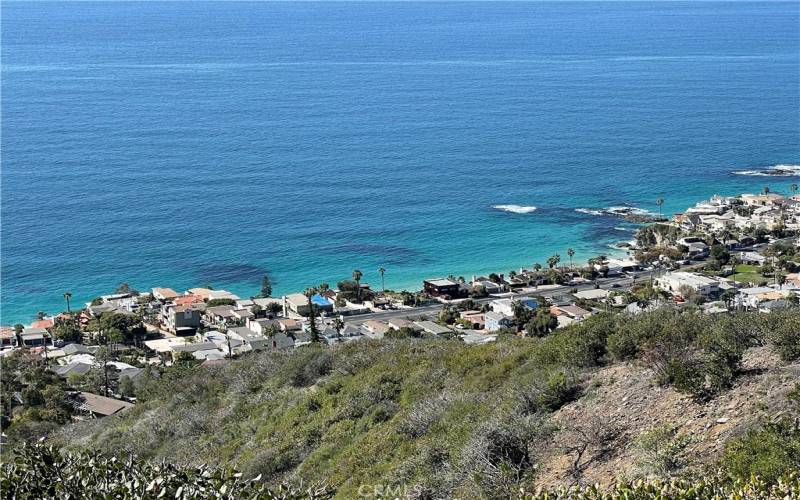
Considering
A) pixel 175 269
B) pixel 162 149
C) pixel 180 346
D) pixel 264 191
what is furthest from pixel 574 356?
pixel 162 149

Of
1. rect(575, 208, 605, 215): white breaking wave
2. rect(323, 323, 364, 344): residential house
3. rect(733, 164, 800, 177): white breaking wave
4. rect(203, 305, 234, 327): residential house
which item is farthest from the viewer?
rect(733, 164, 800, 177): white breaking wave

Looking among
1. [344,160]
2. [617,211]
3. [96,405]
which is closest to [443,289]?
[617,211]

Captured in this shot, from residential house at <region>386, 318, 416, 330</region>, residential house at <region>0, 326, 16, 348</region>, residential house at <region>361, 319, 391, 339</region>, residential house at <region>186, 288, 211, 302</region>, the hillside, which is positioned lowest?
residential house at <region>386, 318, 416, 330</region>

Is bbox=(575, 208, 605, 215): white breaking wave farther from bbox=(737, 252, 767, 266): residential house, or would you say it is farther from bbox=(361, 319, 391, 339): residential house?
bbox=(361, 319, 391, 339): residential house

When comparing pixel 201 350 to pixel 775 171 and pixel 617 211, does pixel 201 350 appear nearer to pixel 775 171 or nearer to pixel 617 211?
pixel 617 211

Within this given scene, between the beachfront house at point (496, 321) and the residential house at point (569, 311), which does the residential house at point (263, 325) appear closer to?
the beachfront house at point (496, 321)

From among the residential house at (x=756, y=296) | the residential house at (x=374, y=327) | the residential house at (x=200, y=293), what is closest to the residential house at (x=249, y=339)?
the residential house at (x=374, y=327)

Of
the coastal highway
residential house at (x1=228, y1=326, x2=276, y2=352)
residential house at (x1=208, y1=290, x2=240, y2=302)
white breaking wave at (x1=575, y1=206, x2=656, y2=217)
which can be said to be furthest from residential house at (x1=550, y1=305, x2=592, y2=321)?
white breaking wave at (x1=575, y1=206, x2=656, y2=217)
